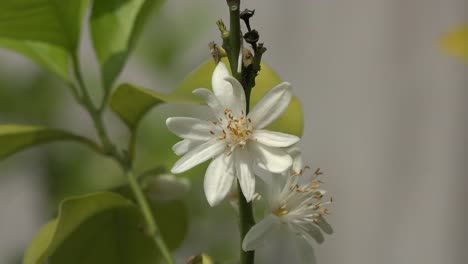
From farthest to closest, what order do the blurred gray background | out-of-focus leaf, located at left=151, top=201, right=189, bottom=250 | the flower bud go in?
1. the blurred gray background
2. out-of-focus leaf, located at left=151, top=201, right=189, bottom=250
3. the flower bud

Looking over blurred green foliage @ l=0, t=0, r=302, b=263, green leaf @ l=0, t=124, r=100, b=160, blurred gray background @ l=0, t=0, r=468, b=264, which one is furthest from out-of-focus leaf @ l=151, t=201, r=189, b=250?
blurred gray background @ l=0, t=0, r=468, b=264

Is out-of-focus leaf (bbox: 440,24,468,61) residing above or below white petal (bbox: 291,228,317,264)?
above

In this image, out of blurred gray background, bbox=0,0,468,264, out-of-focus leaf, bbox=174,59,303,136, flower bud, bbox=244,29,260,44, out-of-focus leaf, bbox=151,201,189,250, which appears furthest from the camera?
blurred gray background, bbox=0,0,468,264

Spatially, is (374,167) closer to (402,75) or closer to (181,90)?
(402,75)

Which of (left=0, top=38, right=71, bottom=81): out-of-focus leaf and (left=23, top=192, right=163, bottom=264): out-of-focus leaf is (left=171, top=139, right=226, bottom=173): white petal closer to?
(left=23, top=192, right=163, bottom=264): out-of-focus leaf

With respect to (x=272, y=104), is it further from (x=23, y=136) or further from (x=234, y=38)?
(x=23, y=136)

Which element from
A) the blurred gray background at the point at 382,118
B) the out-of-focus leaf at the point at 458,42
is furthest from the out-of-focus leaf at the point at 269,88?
the blurred gray background at the point at 382,118

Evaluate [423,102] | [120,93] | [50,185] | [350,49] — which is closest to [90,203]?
[120,93]

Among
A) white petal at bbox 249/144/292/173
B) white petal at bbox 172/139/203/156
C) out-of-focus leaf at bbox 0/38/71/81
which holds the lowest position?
white petal at bbox 249/144/292/173
